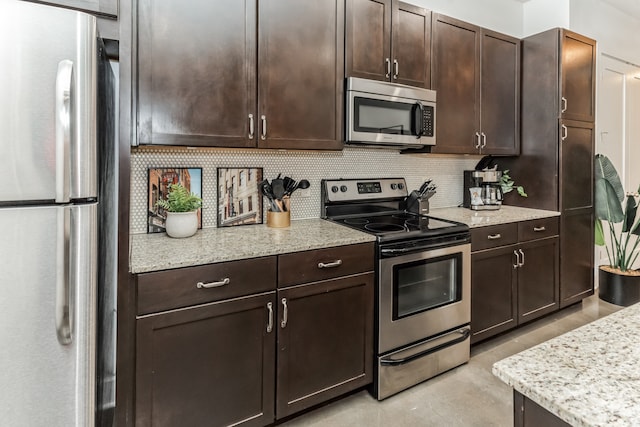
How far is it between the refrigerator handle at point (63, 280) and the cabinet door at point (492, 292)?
225cm

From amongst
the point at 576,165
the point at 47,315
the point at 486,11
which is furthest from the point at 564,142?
the point at 47,315

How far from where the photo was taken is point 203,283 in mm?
1515

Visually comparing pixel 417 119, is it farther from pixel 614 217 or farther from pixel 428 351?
pixel 614 217

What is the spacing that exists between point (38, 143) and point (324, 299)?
4.35 feet

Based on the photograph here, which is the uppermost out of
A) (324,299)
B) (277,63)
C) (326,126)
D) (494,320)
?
(277,63)

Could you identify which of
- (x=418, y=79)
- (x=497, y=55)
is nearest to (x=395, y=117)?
(x=418, y=79)

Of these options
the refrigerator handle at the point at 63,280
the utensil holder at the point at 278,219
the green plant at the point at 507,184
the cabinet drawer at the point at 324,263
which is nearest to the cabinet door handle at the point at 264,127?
the utensil holder at the point at 278,219

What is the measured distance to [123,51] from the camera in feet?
4.67

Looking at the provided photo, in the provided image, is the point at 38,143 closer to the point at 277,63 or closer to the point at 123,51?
the point at 123,51

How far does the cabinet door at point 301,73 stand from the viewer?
1.96 m

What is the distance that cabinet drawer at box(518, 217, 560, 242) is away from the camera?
273 centimetres

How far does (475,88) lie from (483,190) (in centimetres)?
89

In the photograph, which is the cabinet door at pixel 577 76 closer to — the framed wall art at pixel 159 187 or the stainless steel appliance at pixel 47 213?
the framed wall art at pixel 159 187

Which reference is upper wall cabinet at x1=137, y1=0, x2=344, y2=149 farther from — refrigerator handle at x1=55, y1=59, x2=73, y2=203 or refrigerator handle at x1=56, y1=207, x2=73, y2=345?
refrigerator handle at x1=56, y1=207, x2=73, y2=345
